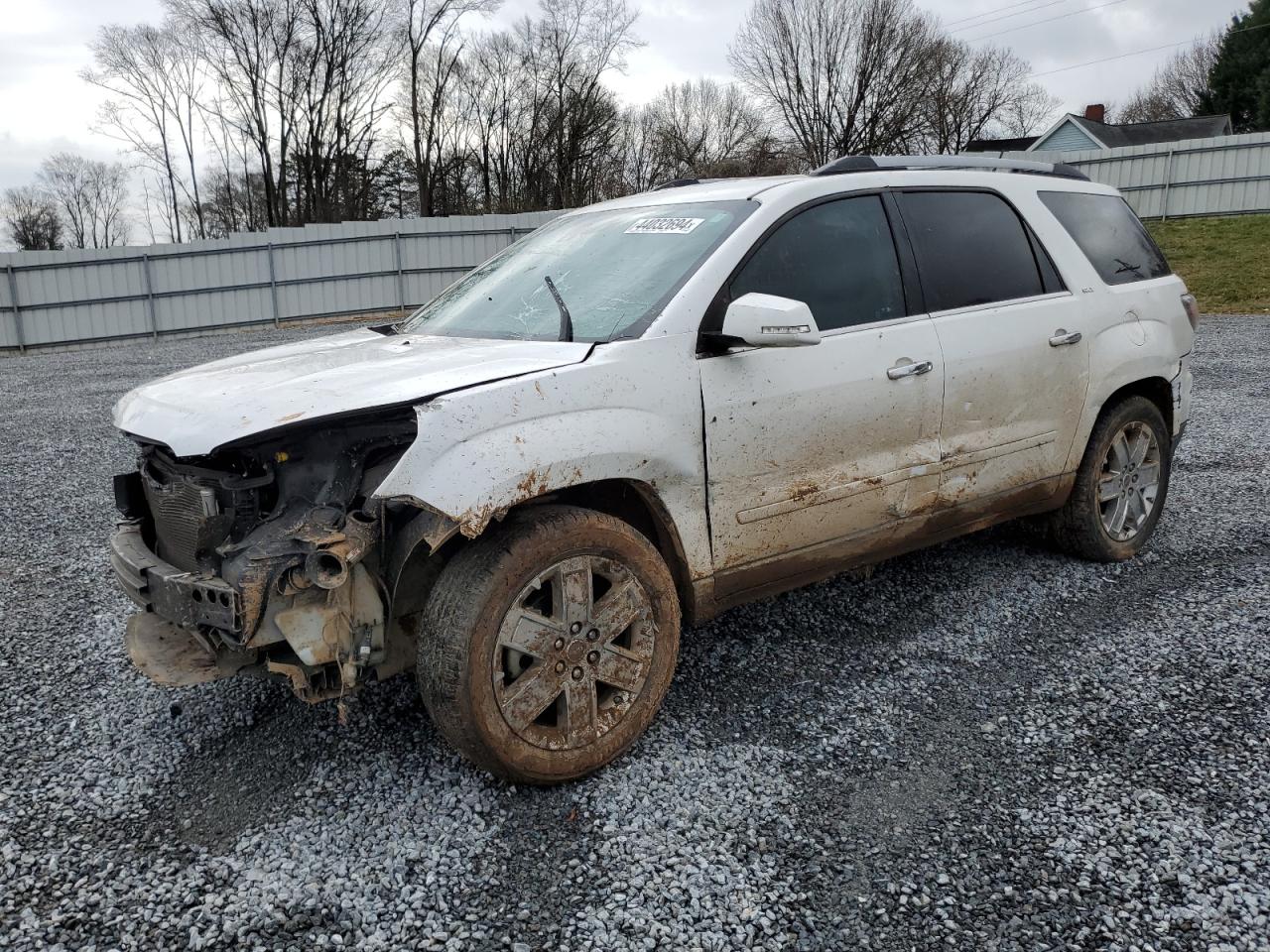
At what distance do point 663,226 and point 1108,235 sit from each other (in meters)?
2.45

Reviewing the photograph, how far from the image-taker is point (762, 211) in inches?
133

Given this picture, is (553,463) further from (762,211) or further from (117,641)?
(117,641)

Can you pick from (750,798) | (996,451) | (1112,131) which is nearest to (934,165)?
(996,451)

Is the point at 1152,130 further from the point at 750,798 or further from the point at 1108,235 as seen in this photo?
the point at 750,798

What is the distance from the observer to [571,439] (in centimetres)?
275

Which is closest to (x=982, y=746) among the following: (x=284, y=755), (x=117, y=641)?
(x=284, y=755)

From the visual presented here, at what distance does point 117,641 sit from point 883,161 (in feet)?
12.7

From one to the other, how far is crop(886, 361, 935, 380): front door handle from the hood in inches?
48.7

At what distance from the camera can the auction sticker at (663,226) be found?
11.4 ft

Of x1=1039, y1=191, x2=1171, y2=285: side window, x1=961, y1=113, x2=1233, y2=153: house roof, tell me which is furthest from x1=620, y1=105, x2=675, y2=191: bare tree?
x1=1039, y1=191, x2=1171, y2=285: side window

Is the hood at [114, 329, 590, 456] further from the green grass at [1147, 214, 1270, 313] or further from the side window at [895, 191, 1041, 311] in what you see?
the green grass at [1147, 214, 1270, 313]

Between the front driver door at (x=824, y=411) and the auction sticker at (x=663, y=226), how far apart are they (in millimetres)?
313

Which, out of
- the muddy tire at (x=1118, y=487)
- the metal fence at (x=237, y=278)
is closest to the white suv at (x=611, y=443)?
the muddy tire at (x=1118, y=487)

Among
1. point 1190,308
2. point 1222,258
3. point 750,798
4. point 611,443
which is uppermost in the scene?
point 1222,258
